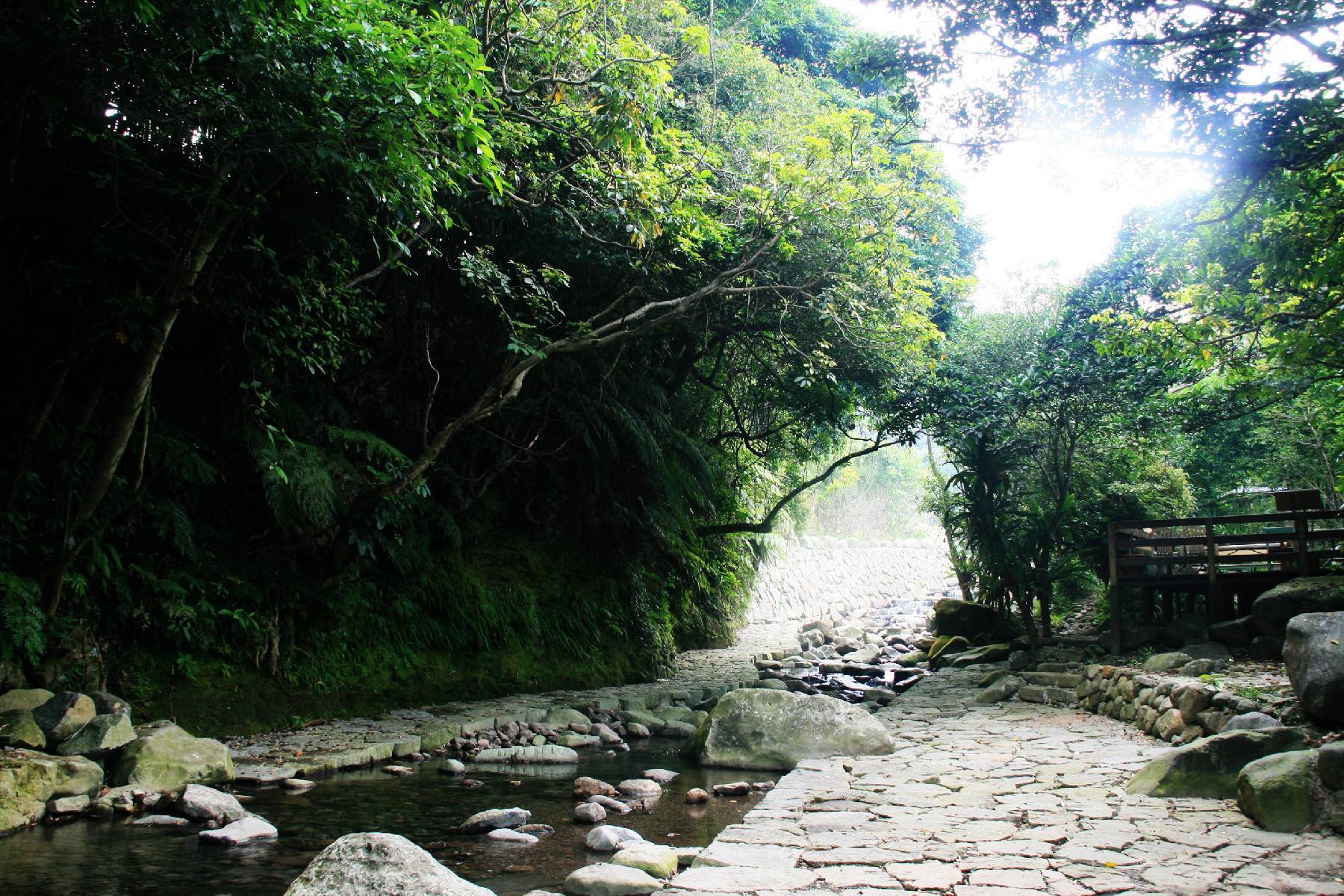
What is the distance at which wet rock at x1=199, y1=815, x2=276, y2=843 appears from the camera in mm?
4285

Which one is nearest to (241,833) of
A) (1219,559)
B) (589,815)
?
(589,815)

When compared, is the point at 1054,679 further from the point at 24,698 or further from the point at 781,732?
the point at 24,698

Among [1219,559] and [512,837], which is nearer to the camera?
[512,837]

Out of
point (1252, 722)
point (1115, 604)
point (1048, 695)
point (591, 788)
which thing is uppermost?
point (1115, 604)

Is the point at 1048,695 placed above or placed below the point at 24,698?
below

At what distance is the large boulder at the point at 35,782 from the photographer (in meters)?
4.47

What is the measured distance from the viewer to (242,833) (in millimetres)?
4367

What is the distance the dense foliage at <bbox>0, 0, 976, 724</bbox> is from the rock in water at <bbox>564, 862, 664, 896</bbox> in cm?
413

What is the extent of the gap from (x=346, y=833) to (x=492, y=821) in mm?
804

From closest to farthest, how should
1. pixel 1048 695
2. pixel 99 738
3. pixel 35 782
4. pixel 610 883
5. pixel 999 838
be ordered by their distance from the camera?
1. pixel 610 883
2. pixel 999 838
3. pixel 35 782
4. pixel 99 738
5. pixel 1048 695

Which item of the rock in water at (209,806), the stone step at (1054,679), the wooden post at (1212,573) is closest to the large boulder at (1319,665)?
Result: the stone step at (1054,679)

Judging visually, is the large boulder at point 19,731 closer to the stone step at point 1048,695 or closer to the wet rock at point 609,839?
the wet rock at point 609,839

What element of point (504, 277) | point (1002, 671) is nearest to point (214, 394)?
point (504, 277)

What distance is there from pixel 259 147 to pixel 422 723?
4958 mm
